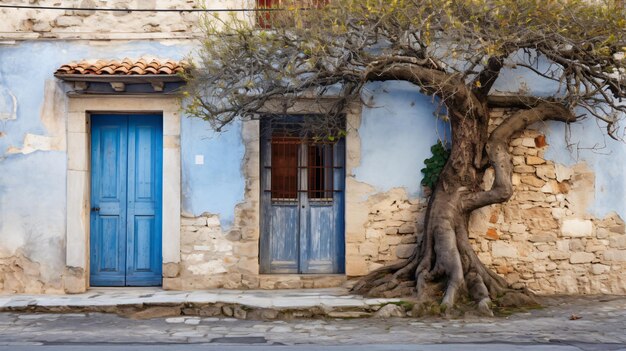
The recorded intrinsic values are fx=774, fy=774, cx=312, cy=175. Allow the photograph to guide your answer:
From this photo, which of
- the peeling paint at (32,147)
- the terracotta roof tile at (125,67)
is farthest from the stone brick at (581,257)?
the peeling paint at (32,147)

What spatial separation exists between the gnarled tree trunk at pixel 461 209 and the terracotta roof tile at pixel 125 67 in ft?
12.1

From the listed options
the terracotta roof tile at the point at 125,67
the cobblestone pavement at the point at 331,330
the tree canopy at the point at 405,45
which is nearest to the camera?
the cobblestone pavement at the point at 331,330

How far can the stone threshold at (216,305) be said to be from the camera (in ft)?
29.9

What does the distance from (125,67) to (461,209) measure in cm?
Answer: 476

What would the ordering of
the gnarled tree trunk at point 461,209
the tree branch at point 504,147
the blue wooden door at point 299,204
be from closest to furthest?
the gnarled tree trunk at point 461,209
the tree branch at point 504,147
the blue wooden door at point 299,204

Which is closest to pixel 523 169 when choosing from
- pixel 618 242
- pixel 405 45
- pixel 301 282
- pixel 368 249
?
pixel 618 242

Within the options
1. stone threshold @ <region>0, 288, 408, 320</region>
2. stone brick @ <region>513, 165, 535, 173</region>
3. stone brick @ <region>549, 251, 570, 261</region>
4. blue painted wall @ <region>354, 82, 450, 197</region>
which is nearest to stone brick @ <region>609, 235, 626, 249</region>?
stone brick @ <region>549, 251, 570, 261</region>

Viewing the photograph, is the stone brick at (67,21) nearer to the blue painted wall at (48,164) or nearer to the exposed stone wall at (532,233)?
the blue painted wall at (48,164)

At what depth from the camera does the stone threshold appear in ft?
29.9

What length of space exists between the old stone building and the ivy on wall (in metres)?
0.12

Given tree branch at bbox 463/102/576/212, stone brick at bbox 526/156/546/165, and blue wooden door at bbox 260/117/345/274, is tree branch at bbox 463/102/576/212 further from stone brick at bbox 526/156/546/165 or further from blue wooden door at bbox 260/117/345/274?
blue wooden door at bbox 260/117/345/274

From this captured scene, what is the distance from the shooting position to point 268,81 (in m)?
9.34

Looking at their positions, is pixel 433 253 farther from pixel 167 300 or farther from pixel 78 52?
pixel 78 52

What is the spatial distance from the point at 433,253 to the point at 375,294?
36.4 inches
